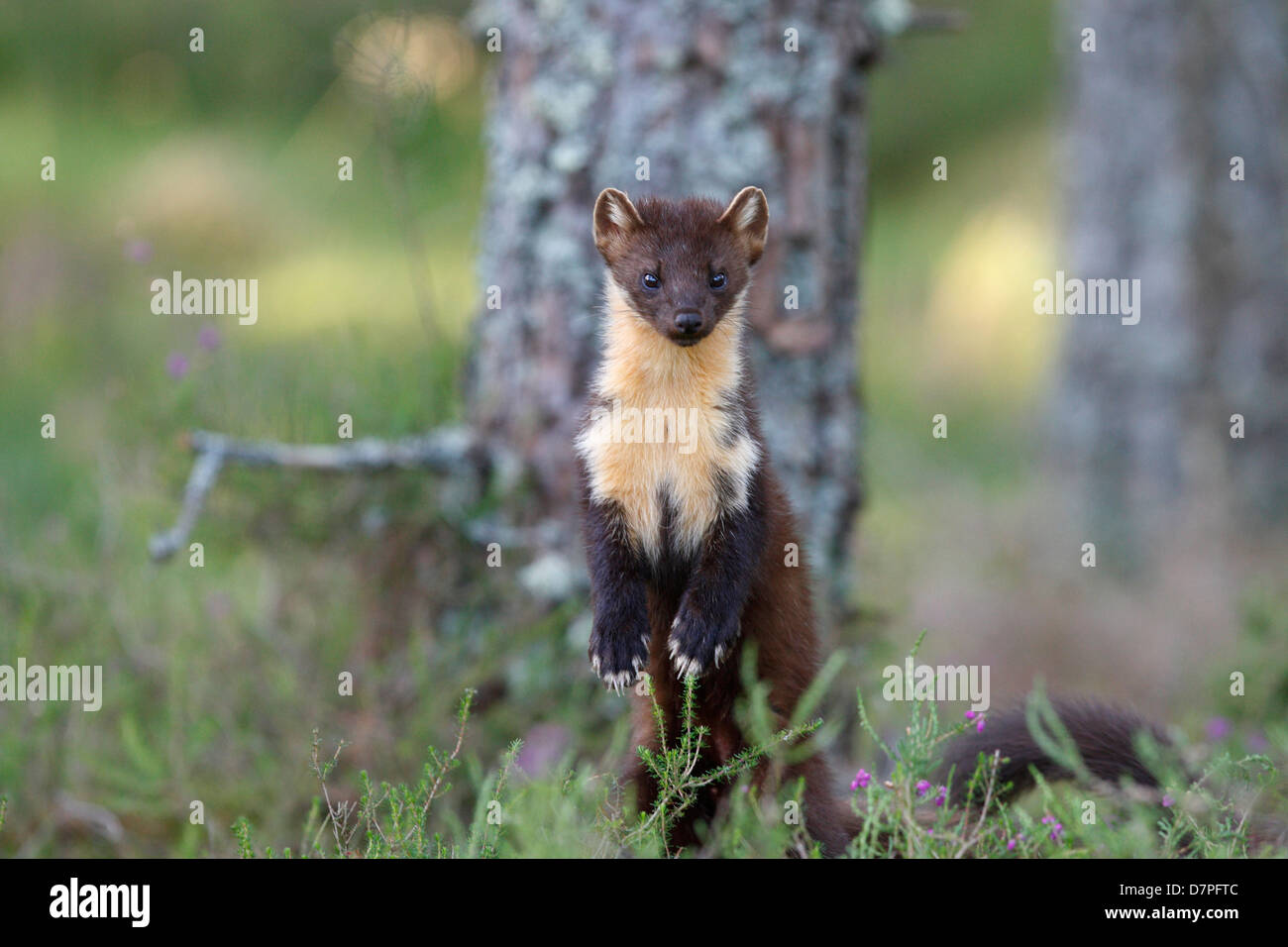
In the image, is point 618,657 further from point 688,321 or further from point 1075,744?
point 1075,744

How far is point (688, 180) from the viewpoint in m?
5.00

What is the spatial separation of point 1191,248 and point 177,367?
7018 millimetres

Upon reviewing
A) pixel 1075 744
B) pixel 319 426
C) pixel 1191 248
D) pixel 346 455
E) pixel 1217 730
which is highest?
pixel 1191 248

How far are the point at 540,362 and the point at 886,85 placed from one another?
1250cm

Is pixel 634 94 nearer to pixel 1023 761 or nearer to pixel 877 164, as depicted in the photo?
pixel 1023 761

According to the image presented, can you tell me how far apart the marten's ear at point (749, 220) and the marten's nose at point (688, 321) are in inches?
10.9

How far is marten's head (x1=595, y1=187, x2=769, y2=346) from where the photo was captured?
3.20 m

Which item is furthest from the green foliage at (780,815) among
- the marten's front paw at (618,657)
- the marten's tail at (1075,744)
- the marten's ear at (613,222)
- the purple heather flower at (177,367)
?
the purple heather flower at (177,367)

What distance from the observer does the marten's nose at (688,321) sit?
3.11 metres

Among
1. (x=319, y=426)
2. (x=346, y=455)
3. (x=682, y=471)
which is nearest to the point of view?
(x=682, y=471)

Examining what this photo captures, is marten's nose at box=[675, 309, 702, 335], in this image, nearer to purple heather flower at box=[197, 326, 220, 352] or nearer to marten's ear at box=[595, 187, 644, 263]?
marten's ear at box=[595, 187, 644, 263]

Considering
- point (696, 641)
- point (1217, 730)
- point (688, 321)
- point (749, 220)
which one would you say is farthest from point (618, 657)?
point (1217, 730)
